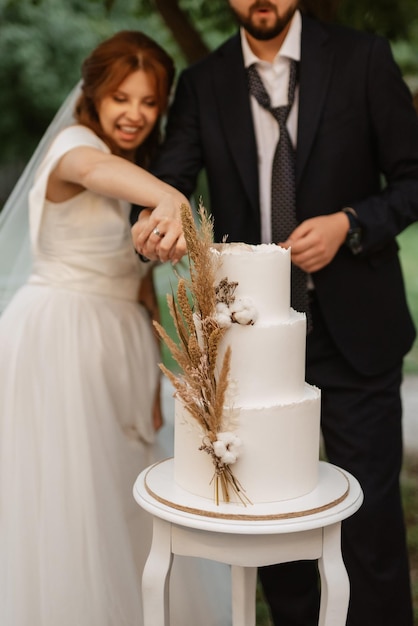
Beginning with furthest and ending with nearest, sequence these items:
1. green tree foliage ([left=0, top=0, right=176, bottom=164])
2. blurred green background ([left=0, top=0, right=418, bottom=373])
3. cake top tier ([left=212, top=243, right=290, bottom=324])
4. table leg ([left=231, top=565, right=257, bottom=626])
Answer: green tree foliage ([left=0, top=0, right=176, bottom=164]) < blurred green background ([left=0, top=0, right=418, bottom=373]) < table leg ([left=231, top=565, right=257, bottom=626]) < cake top tier ([left=212, top=243, right=290, bottom=324])

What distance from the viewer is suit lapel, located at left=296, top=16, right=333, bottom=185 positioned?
3.12m

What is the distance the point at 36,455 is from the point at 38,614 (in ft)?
1.77

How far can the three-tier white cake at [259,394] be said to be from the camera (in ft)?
7.27

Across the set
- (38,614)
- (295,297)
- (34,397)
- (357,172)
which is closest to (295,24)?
(357,172)

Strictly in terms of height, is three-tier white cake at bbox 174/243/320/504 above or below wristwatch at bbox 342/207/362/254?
below

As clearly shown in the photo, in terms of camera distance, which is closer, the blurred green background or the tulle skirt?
the tulle skirt

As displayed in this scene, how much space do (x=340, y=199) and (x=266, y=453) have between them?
1.29 metres

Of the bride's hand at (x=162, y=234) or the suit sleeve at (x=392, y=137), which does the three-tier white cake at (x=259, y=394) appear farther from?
the suit sleeve at (x=392, y=137)

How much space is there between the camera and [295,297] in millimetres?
3209

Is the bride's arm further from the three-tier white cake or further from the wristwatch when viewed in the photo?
the wristwatch

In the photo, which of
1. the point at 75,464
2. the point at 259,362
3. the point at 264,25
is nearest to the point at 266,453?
the point at 259,362

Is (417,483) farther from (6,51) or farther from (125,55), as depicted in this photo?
(6,51)

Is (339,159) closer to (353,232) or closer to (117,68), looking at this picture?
(353,232)

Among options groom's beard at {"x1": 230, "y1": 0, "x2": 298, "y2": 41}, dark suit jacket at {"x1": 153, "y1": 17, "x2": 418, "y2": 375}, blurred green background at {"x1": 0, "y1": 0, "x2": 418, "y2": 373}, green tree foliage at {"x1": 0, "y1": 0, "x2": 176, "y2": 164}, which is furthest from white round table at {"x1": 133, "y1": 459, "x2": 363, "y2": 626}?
green tree foliage at {"x1": 0, "y1": 0, "x2": 176, "y2": 164}
